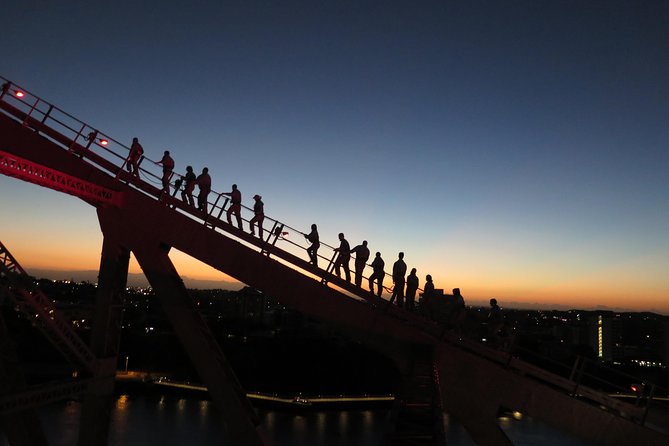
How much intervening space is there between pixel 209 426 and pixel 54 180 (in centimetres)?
4403

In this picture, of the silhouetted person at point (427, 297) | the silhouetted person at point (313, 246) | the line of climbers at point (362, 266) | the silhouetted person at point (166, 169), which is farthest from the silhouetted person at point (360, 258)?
the silhouetted person at point (166, 169)

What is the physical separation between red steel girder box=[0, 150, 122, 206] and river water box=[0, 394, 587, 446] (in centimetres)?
3647

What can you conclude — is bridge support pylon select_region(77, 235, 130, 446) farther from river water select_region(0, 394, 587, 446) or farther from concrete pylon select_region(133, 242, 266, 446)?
river water select_region(0, 394, 587, 446)

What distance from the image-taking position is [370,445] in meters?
44.0

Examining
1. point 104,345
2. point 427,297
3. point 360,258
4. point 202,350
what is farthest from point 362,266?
point 104,345

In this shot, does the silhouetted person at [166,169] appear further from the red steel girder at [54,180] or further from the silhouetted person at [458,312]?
the silhouetted person at [458,312]

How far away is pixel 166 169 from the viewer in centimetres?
1155

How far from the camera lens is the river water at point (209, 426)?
42625mm

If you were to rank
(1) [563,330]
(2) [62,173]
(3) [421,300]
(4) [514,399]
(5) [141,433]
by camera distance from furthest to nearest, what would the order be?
(1) [563,330] < (5) [141,433] < (3) [421,300] < (4) [514,399] < (2) [62,173]

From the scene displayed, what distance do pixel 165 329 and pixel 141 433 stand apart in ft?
230

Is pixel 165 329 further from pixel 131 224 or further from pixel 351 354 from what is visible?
pixel 131 224

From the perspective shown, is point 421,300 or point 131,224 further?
point 421,300

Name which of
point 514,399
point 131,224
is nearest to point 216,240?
point 131,224

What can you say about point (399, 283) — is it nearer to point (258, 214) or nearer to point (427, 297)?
point (427, 297)
